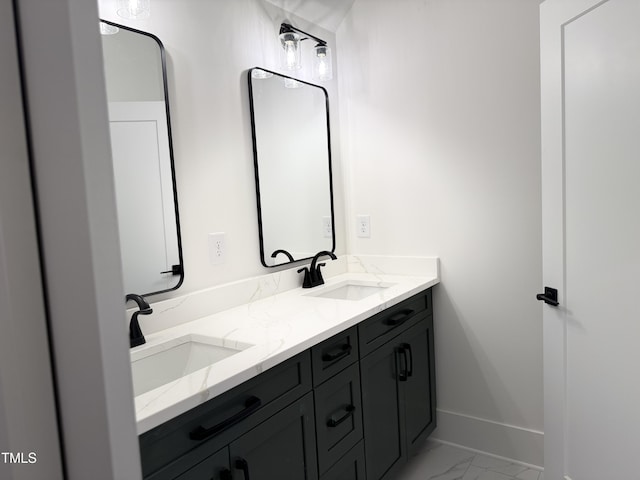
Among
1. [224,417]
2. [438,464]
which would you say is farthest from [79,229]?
[438,464]

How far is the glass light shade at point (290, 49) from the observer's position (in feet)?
7.00

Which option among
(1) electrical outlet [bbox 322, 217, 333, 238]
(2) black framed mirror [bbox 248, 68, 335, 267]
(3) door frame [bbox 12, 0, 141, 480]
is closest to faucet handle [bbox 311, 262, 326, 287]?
(2) black framed mirror [bbox 248, 68, 335, 267]

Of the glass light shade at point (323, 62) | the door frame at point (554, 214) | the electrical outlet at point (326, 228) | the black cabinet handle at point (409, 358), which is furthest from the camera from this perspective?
the electrical outlet at point (326, 228)

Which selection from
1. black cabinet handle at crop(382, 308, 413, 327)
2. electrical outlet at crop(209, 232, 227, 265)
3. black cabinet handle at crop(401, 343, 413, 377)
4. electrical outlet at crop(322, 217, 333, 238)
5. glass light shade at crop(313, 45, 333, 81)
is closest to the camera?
electrical outlet at crop(209, 232, 227, 265)

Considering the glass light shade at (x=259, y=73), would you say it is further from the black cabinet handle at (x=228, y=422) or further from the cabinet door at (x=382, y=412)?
the black cabinet handle at (x=228, y=422)

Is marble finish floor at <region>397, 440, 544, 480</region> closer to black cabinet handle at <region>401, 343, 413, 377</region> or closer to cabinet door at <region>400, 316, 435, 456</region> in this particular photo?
cabinet door at <region>400, 316, 435, 456</region>

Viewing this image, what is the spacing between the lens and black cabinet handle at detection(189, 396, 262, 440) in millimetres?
1091

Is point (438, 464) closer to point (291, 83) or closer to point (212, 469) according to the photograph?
point (212, 469)

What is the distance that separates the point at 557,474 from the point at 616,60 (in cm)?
151

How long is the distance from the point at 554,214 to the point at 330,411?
107 centimetres

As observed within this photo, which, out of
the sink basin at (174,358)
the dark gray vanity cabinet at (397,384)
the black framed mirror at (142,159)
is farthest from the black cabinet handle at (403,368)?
the black framed mirror at (142,159)

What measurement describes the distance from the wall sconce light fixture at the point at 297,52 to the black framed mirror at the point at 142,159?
2.23 feet

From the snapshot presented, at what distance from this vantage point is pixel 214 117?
1872mm

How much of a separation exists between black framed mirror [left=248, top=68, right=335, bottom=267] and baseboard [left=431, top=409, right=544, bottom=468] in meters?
1.15
